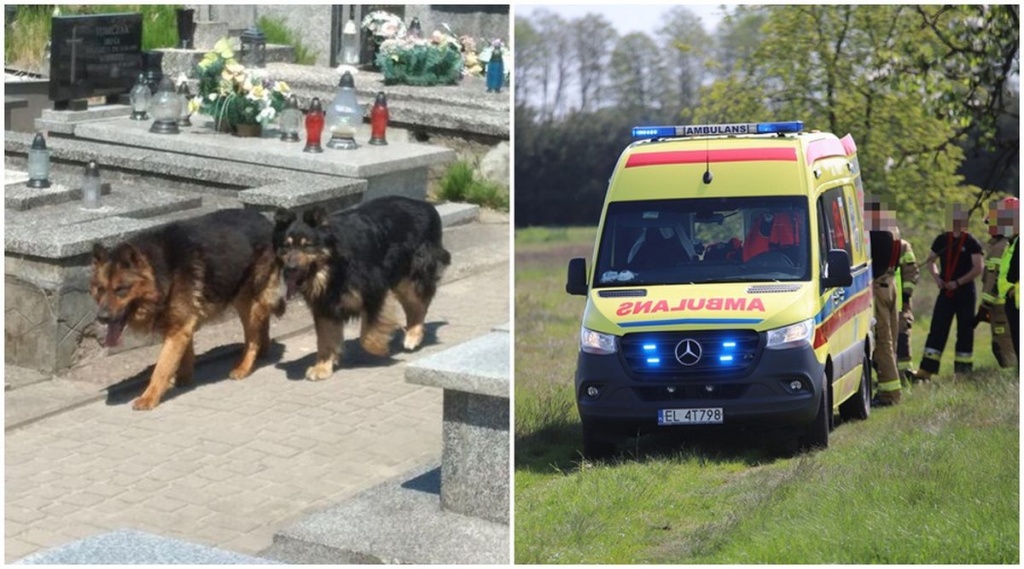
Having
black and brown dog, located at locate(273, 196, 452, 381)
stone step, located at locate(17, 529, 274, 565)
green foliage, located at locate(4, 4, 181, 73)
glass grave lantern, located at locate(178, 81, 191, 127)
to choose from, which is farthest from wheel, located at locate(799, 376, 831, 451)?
green foliage, located at locate(4, 4, 181, 73)

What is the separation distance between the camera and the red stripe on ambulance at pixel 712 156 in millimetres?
6520

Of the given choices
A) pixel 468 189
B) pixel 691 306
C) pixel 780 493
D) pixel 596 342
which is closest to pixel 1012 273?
pixel 691 306

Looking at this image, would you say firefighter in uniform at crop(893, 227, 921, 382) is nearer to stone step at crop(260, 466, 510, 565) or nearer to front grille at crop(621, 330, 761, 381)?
front grille at crop(621, 330, 761, 381)

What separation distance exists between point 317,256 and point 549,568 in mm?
4404

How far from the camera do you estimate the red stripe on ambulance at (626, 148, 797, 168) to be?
6520 millimetres

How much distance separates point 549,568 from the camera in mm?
4344

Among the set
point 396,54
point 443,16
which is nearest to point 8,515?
point 396,54

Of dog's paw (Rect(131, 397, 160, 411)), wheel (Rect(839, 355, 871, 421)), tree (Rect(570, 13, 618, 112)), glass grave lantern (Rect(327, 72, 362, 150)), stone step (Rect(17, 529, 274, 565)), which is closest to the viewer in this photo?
stone step (Rect(17, 529, 274, 565))

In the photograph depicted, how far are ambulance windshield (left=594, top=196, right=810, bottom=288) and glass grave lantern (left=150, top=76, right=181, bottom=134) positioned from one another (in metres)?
6.00

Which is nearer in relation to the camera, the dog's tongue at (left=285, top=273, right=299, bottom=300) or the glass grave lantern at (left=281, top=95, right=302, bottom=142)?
the dog's tongue at (left=285, top=273, right=299, bottom=300)

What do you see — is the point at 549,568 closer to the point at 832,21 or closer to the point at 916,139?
the point at 916,139

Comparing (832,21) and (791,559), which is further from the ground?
(832,21)

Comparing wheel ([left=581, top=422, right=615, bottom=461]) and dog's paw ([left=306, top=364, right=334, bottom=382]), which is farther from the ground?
wheel ([left=581, top=422, right=615, bottom=461])

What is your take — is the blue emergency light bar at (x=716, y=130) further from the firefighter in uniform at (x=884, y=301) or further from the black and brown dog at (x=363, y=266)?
the black and brown dog at (x=363, y=266)
